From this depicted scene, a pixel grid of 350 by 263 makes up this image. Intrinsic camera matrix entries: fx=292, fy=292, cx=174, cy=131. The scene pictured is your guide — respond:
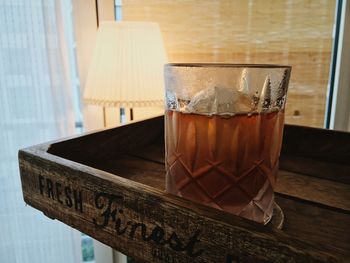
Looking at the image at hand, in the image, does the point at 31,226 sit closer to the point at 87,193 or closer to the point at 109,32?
the point at 109,32

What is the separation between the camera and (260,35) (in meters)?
1.02

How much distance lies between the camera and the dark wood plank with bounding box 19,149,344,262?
0.84 ft

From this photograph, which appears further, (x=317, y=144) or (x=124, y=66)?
(x=124, y=66)

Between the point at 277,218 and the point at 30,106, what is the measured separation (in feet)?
3.08

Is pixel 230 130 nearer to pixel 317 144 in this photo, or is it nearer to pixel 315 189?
pixel 315 189

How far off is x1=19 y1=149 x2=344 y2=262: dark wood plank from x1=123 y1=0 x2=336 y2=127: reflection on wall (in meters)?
0.78

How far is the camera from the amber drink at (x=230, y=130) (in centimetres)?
37

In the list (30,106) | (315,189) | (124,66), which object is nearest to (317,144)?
(315,189)

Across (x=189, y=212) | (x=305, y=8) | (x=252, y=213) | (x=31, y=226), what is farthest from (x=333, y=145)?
(x=31, y=226)

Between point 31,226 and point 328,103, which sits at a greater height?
point 328,103

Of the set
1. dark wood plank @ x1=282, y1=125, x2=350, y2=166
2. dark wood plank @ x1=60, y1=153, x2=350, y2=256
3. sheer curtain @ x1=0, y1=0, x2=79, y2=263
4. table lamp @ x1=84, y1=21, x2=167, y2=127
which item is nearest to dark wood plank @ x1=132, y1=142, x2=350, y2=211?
dark wood plank @ x1=60, y1=153, x2=350, y2=256

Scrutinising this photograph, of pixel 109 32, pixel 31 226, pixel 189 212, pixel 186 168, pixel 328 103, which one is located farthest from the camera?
pixel 31 226

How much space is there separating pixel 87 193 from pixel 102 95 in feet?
1.78

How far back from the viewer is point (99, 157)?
0.59m
